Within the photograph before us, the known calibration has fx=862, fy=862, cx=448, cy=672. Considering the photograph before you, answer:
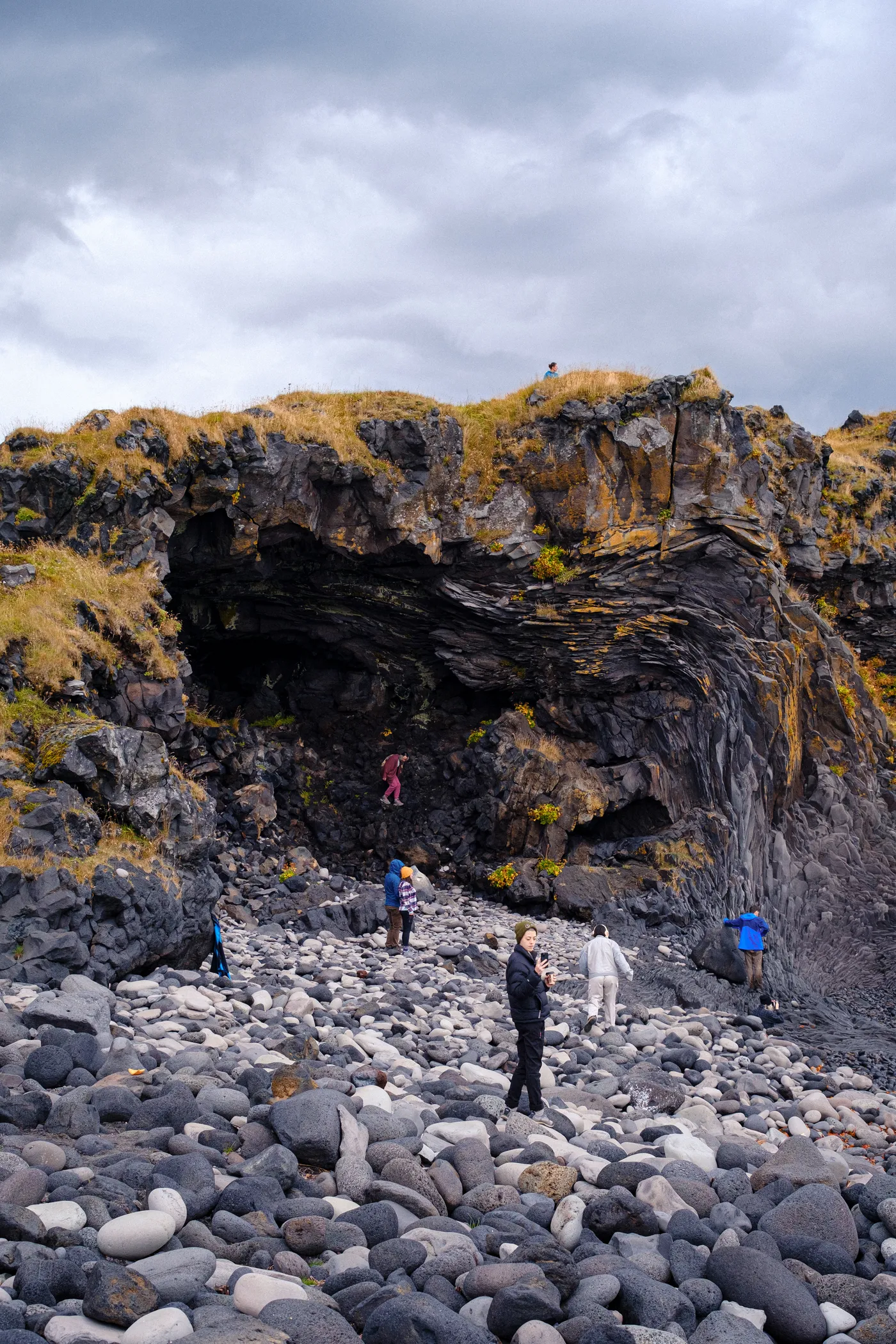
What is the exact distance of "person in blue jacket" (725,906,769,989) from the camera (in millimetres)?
16516

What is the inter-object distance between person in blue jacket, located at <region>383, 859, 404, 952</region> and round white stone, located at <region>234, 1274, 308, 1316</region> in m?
12.0

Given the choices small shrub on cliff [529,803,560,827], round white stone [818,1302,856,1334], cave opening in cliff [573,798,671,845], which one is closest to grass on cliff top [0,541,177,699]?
small shrub on cliff [529,803,560,827]

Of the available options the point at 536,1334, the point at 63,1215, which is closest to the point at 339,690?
the point at 63,1215

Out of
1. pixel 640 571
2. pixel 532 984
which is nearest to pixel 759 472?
pixel 640 571

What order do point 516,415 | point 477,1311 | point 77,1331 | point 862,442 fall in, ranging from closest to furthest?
point 77,1331
point 477,1311
point 516,415
point 862,442

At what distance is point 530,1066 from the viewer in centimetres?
784

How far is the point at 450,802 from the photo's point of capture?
2461 cm

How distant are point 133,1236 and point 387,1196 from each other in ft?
5.51

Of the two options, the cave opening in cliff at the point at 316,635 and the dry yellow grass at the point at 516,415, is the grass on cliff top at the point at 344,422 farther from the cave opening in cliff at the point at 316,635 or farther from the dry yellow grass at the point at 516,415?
the cave opening in cliff at the point at 316,635

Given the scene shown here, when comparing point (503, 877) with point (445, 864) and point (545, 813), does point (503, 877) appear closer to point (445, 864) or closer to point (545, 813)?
point (545, 813)

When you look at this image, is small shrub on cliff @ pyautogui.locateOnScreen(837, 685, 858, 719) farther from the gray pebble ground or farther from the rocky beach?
the gray pebble ground

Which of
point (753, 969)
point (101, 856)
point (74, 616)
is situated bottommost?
point (753, 969)

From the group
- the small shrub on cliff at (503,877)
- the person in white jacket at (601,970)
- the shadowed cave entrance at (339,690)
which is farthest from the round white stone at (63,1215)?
the small shrub on cliff at (503,877)

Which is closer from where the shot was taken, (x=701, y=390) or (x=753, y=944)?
(x=753, y=944)
